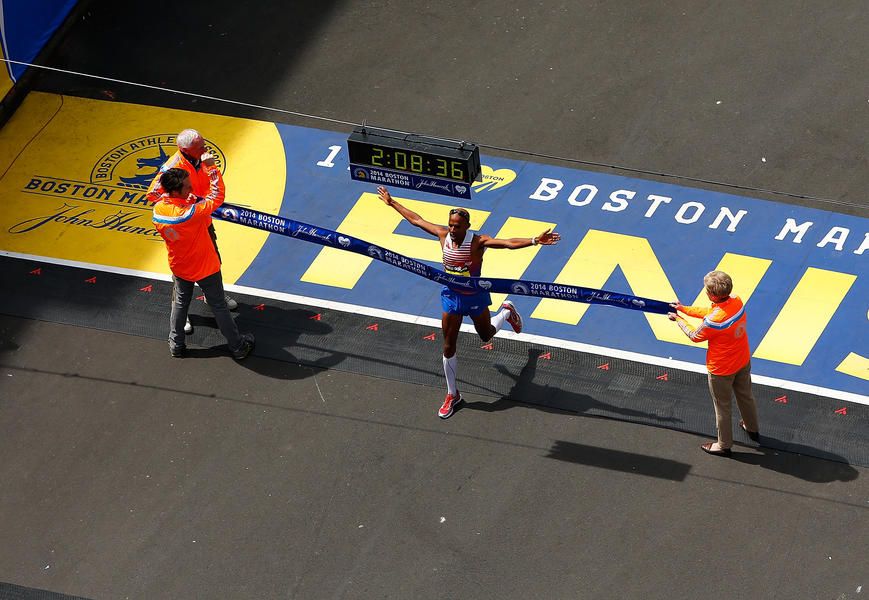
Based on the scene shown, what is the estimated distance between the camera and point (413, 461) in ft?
40.9

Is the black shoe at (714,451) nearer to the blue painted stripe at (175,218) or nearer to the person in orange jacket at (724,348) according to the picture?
the person in orange jacket at (724,348)

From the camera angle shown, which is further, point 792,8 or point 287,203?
point 792,8

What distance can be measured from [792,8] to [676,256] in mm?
5510

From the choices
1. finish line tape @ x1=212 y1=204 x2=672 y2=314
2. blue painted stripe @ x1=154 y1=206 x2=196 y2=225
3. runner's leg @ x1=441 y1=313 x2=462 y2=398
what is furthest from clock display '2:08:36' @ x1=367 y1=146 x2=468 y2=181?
blue painted stripe @ x1=154 y1=206 x2=196 y2=225

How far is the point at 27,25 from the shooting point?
18.3 meters

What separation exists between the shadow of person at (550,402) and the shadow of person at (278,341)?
1.84 metres

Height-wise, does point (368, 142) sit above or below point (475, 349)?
above

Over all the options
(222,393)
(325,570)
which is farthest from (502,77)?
(325,570)

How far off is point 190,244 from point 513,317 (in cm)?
344

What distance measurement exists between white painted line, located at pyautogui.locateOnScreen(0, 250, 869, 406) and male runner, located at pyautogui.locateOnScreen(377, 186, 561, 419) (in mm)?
994

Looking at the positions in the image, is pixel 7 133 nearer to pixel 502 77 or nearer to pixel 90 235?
pixel 90 235

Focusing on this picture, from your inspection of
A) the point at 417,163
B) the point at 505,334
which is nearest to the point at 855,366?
the point at 505,334

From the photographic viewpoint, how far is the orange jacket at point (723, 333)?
11180 millimetres

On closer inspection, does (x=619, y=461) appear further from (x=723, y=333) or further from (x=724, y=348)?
(x=723, y=333)
